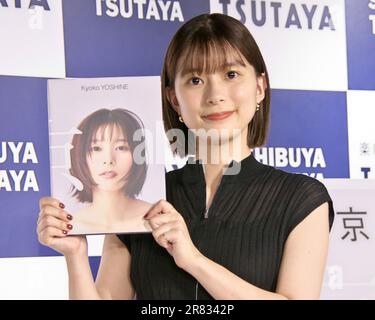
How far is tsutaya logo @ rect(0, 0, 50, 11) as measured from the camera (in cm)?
179

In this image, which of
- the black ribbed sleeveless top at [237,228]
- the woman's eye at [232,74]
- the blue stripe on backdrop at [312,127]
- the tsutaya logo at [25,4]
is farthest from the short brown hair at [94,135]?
the blue stripe on backdrop at [312,127]

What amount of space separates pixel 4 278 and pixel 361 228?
995 mm

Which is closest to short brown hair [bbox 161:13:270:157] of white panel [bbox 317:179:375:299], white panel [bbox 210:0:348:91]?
white panel [bbox 210:0:348:91]

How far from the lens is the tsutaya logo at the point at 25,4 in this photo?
1786mm

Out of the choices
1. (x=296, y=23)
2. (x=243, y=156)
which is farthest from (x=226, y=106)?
(x=296, y=23)

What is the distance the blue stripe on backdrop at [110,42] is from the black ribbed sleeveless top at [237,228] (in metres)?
0.49

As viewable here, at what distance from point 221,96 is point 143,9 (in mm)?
579

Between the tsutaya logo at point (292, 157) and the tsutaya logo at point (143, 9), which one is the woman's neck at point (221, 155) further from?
the tsutaya logo at point (143, 9)

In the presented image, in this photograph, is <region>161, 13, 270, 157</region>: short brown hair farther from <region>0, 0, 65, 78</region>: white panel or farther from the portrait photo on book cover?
<region>0, 0, 65, 78</region>: white panel

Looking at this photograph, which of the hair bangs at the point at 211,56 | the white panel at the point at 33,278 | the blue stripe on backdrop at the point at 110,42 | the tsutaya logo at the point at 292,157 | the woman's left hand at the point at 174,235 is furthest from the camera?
the tsutaya logo at the point at 292,157

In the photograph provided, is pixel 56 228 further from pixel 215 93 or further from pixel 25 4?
pixel 25 4

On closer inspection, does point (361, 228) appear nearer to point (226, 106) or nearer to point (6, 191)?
point (226, 106)

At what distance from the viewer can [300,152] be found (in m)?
1.99

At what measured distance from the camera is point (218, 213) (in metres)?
1.46
